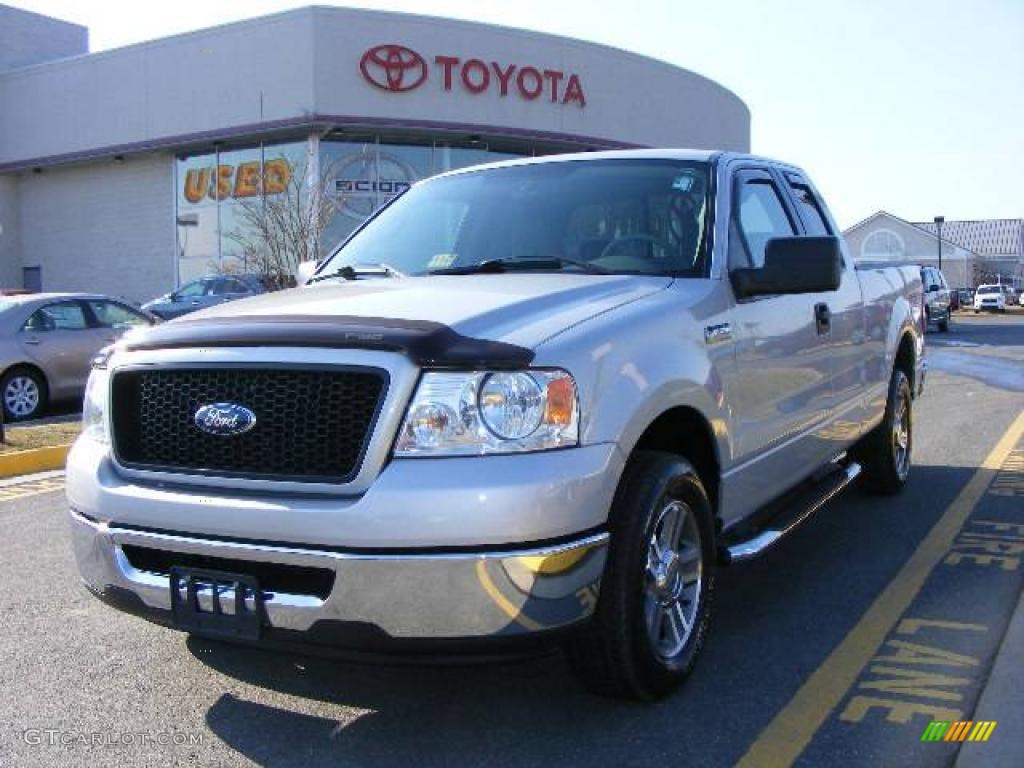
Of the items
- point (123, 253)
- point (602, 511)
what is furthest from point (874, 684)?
point (123, 253)

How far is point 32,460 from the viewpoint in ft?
27.9

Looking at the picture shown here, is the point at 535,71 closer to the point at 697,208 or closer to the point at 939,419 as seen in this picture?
the point at 939,419

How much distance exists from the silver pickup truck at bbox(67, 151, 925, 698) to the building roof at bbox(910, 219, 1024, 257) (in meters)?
94.8

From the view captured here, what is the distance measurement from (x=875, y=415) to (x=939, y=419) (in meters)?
4.80

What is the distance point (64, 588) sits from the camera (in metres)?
4.93

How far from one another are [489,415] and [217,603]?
0.97 metres

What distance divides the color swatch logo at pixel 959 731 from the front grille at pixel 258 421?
78.4 inches

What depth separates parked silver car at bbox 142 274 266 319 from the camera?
19641 mm

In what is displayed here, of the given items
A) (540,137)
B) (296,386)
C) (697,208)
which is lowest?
(296,386)

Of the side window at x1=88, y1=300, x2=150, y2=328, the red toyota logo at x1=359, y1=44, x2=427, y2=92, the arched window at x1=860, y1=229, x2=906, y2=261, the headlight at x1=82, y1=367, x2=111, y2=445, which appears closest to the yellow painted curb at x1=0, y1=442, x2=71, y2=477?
the side window at x1=88, y1=300, x2=150, y2=328

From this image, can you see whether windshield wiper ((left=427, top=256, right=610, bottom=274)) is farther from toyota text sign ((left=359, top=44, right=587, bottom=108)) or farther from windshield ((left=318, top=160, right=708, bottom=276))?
toyota text sign ((left=359, top=44, right=587, bottom=108))

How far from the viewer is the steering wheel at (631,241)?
4.20m

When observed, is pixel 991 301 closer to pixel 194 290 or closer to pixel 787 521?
pixel 194 290

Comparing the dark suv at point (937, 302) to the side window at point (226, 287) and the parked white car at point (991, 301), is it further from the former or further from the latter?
the parked white car at point (991, 301)
